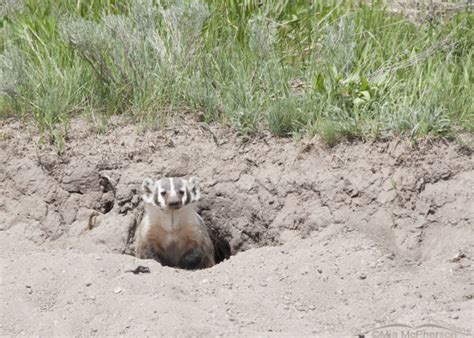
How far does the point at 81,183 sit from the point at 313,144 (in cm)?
166

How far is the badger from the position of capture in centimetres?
661

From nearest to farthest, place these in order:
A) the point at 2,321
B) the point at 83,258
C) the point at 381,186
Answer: the point at 2,321 < the point at 83,258 < the point at 381,186

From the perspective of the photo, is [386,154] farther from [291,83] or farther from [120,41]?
[120,41]

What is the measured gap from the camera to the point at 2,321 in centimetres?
467

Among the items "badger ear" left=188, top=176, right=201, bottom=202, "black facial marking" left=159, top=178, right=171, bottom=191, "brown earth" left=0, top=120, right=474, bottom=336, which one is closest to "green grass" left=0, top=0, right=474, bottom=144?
"brown earth" left=0, top=120, right=474, bottom=336

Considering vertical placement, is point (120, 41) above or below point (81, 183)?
above

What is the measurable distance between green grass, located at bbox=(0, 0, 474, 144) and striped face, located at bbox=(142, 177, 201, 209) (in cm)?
55

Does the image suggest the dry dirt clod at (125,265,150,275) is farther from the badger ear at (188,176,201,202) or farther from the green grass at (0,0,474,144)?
the green grass at (0,0,474,144)

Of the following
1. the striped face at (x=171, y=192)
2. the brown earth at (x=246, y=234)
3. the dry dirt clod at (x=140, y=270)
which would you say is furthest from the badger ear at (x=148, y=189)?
the dry dirt clod at (x=140, y=270)

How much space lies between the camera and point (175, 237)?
6.83 m

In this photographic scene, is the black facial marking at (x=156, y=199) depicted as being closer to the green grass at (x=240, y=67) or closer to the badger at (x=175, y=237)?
the badger at (x=175, y=237)

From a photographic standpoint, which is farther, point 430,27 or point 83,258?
point 430,27

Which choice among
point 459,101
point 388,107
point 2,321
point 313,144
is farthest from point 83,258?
point 459,101

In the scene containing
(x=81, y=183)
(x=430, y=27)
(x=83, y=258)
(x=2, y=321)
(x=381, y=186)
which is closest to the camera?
(x=2, y=321)
